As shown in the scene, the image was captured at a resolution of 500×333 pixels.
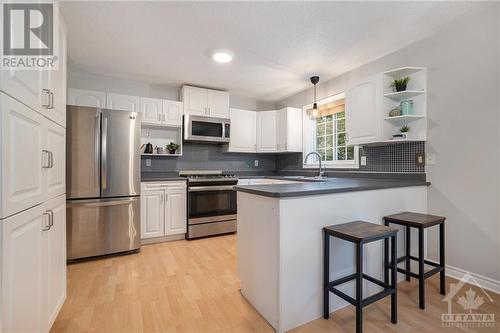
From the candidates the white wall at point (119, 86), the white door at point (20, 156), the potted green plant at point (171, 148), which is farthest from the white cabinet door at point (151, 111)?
the white door at point (20, 156)

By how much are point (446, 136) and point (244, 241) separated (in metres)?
2.17

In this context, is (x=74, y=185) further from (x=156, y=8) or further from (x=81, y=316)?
(x=156, y=8)

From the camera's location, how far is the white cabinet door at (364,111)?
2.49 meters

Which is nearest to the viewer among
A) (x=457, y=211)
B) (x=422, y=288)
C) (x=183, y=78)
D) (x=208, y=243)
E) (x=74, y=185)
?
(x=422, y=288)

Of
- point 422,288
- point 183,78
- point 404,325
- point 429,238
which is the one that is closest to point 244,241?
point 404,325

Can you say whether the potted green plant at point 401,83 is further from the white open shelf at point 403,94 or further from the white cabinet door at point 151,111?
the white cabinet door at point 151,111

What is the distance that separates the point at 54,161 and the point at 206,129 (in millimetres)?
2419

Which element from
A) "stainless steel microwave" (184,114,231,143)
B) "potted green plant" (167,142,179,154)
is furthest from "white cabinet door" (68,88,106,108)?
"stainless steel microwave" (184,114,231,143)

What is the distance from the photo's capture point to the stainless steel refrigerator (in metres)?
2.52

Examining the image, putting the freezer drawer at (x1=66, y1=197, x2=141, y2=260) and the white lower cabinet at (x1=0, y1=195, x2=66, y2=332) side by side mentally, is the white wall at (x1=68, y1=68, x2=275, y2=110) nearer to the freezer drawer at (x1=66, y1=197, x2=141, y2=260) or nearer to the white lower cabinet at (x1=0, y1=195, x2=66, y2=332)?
the freezer drawer at (x1=66, y1=197, x2=141, y2=260)

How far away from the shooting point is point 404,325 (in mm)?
1523

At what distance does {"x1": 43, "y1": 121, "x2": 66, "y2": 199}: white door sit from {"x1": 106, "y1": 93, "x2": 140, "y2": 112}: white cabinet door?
1.79 meters

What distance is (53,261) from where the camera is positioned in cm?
146

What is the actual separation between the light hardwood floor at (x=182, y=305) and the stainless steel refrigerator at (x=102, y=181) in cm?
29
